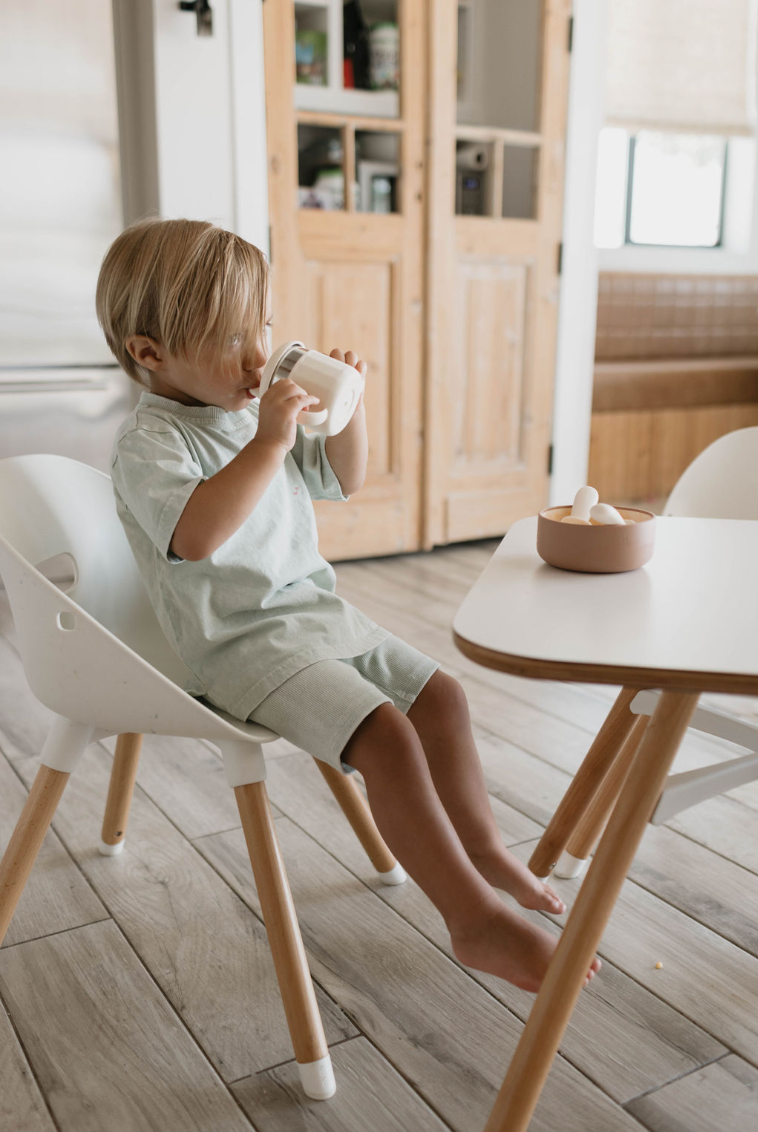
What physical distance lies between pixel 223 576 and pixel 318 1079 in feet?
1.74

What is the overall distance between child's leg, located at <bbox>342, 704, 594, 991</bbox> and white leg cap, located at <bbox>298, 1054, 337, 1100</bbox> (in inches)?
7.7

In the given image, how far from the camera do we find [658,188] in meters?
5.18

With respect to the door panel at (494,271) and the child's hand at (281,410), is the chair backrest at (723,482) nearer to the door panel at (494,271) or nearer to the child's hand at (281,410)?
the child's hand at (281,410)

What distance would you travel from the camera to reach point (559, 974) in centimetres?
85

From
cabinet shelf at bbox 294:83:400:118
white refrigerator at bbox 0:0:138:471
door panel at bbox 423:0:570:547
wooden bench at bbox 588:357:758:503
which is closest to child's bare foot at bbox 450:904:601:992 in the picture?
white refrigerator at bbox 0:0:138:471

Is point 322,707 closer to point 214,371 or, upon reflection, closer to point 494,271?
point 214,371

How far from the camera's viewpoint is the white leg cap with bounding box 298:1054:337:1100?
98cm

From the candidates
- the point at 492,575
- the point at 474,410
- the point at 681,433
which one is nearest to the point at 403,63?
the point at 474,410

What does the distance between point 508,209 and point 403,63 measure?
70 cm

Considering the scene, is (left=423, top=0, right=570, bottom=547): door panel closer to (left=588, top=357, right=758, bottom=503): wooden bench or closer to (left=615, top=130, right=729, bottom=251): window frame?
(left=588, top=357, right=758, bottom=503): wooden bench

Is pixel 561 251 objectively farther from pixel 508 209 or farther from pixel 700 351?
pixel 700 351

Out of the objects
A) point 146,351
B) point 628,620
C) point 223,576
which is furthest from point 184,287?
point 628,620

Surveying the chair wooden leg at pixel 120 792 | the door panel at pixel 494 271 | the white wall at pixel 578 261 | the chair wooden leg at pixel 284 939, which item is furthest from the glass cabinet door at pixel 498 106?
the chair wooden leg at pixel 284 939

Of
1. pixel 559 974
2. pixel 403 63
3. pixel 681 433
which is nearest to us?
pixel 559 974
